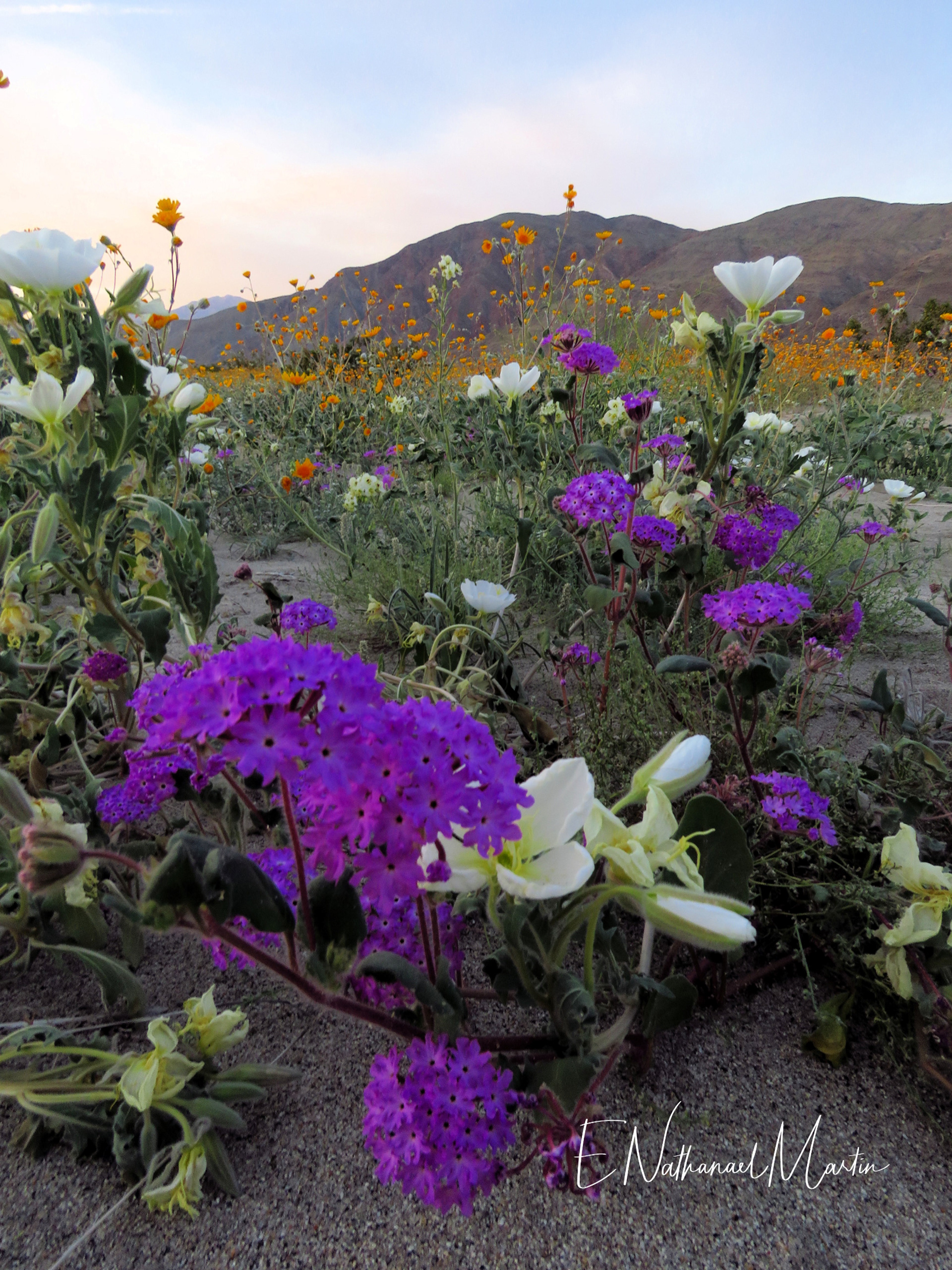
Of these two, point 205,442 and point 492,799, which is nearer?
point 492,799

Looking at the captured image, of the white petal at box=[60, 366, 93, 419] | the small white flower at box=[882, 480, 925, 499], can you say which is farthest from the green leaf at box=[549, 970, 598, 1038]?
the small white flower at box=[882, 480, 925, 499]

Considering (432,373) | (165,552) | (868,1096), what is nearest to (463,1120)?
(868,1096)

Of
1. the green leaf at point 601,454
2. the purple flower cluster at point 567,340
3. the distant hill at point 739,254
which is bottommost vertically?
the green leaf at point 601,454

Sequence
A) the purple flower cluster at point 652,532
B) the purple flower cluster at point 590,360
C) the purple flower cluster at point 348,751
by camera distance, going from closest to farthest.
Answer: the purple flower cluster at point 348,751, the purple flower cluster at point 652,532, the purple flower cluster at point 590,360

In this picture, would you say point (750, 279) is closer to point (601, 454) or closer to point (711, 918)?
point (601, 454)

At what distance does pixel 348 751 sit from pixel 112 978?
719 millimetres

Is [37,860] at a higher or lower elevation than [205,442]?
lower

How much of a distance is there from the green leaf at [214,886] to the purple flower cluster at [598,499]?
103 cm

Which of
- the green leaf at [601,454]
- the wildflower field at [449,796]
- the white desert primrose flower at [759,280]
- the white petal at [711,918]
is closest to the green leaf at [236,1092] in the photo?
the wildflower field at [449,796]

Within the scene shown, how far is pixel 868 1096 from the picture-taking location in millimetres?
952

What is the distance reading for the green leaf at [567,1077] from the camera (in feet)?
2.34

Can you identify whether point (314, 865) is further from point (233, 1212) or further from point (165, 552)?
point (165, 552)

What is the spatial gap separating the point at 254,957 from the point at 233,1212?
0.45m
